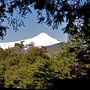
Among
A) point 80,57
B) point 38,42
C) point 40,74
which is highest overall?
point 38,42

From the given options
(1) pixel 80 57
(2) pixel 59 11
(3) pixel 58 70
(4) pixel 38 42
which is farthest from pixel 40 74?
(4) pixel 38 42

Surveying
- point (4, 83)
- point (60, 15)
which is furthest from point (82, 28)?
point (4, 83)

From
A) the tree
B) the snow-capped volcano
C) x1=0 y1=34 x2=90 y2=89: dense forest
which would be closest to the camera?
the tree

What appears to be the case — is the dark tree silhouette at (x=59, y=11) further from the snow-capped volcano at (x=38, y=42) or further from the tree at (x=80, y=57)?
the snow-capped volcano at (x=38, y=42)

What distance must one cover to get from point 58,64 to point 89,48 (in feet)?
5.19

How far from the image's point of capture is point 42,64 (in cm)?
679

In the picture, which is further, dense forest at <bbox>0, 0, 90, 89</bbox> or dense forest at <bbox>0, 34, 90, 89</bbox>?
dense forest at <bbox>0, 34, 90, 89</bbox>

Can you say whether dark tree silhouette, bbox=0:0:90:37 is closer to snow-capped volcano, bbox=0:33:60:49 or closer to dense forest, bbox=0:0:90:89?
dense forest, bbox=0:0:90:89

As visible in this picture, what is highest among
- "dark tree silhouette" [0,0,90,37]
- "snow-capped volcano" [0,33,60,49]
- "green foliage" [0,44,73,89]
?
"snow-capped volcano" [0,33,60,49]

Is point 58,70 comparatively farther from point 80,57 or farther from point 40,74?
point 80,57

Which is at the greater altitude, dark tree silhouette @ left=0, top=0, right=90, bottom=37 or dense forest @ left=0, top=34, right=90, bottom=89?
dark tree silhouette @ left=0, top=0, right=90, bottom=37

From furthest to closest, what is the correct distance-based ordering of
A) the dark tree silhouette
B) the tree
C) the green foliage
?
the green foliage
the tree
the dark tree silhouette

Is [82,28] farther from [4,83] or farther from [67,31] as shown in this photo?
[4,83]

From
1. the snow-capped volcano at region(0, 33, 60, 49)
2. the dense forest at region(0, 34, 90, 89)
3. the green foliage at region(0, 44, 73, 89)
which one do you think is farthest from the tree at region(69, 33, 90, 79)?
the snow-capped volcano at region(0, 33, 60, 49)
